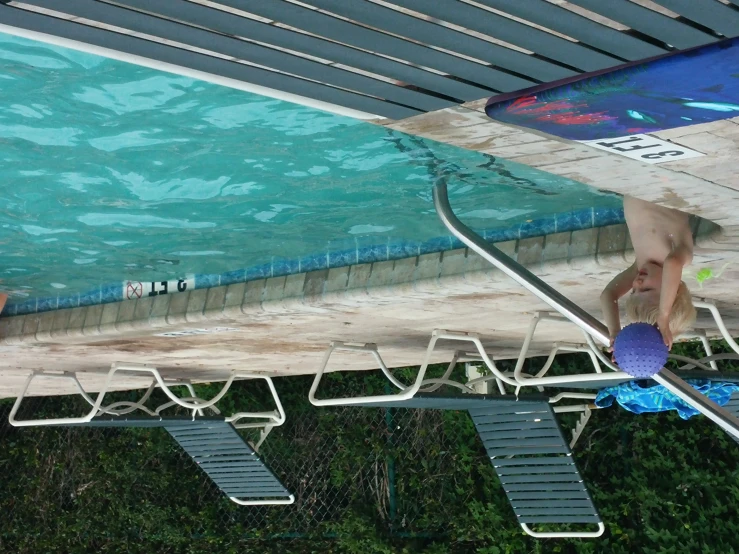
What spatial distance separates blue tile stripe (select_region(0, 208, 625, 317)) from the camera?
4727 millimetres

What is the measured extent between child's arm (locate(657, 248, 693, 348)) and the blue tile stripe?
2.10ft

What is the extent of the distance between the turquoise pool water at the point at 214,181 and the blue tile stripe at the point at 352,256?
0.01 meters

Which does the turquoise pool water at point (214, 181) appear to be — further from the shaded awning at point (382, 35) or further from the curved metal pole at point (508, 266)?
the shaded awning at point (382, 35)

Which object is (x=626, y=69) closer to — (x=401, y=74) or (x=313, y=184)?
(x=401, y=74)

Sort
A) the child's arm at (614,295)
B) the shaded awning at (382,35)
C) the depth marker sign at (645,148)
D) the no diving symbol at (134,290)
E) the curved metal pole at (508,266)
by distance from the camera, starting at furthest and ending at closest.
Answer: the no diving symbol at (134,290)
the child's arm at (614,295)
the curved metal pole at (508,266)
the depth marker sign at (645,148)
the shaded awning at (382,35)

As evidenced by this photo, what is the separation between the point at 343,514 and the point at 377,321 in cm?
557

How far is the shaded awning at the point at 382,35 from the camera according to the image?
2.12 meters

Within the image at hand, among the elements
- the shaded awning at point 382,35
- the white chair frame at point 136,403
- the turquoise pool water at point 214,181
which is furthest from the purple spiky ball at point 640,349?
the white chair frame at point 136,403

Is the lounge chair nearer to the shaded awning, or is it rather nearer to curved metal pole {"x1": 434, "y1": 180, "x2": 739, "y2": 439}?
curved metal pole {"x1": 434, "y1": 180, "x2": 739, "y2": 439}

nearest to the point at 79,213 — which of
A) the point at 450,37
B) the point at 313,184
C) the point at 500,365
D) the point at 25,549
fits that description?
the point at 313,184

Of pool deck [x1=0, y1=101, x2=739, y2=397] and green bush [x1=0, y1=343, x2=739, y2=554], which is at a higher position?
pool deck [x1=0, y1=101, x2=739, y2=397]

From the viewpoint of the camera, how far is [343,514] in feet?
36.8

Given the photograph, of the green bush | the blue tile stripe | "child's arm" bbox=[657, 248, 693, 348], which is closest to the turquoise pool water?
the blue tile stripe

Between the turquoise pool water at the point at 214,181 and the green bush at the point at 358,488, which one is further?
the green bush at the point at 358,488
